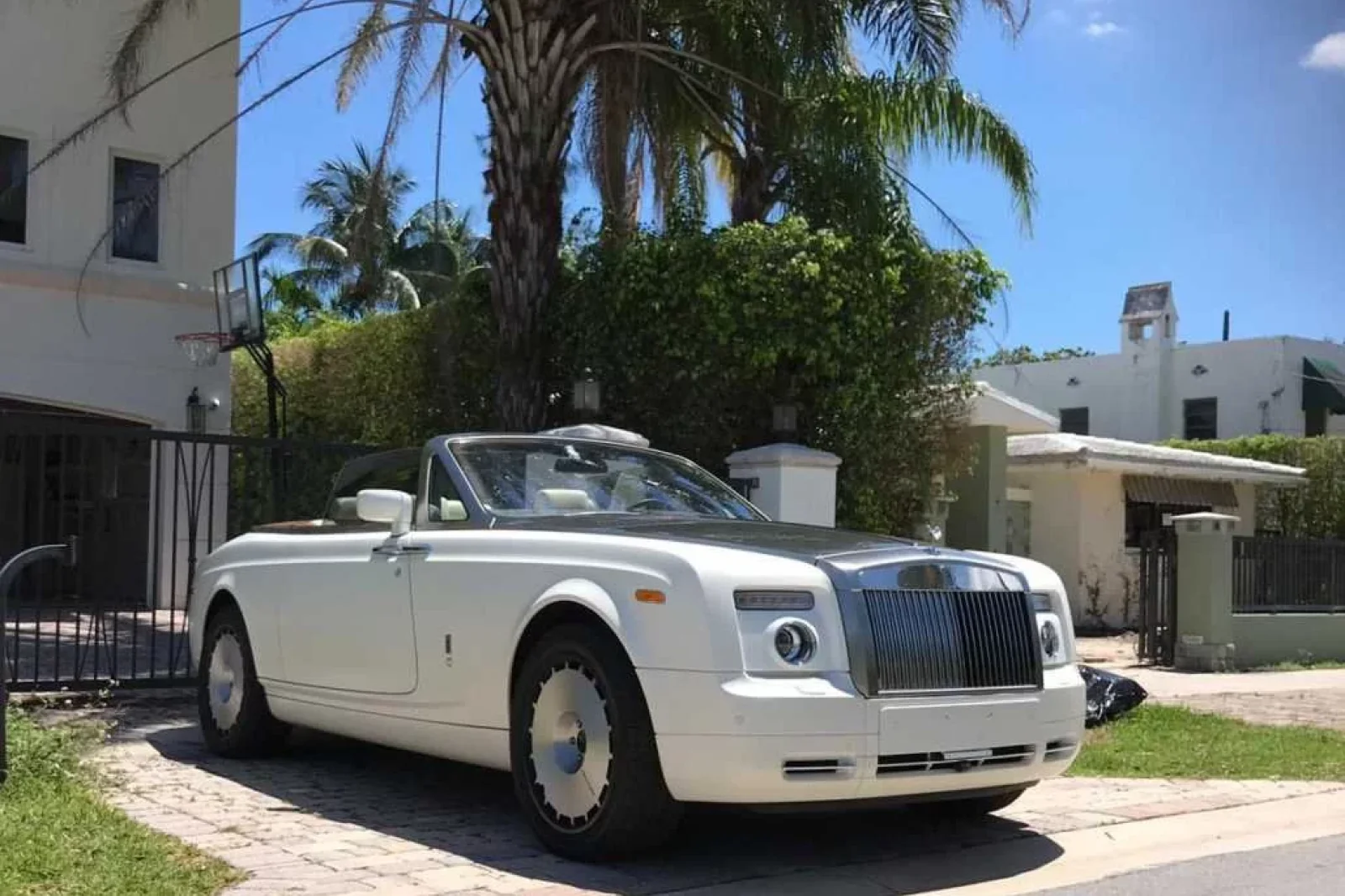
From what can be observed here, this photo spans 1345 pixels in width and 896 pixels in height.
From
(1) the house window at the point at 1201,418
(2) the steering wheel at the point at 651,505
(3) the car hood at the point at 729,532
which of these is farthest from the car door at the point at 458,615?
(1) the house window at the point at 1201,418

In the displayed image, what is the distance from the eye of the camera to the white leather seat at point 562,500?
637 cm

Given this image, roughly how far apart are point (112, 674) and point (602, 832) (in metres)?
5.26

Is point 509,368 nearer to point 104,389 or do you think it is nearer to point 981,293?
point 981,293

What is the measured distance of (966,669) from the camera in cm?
538

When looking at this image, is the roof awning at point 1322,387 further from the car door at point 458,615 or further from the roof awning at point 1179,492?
the car door at point 458,615

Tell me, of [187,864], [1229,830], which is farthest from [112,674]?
[1229,830]

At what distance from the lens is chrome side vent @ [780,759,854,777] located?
16.1ft

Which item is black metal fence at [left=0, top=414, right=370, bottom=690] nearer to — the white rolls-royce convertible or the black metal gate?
the white rolls-royce convertible

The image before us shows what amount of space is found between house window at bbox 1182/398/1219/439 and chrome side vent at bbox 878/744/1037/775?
29079 mm

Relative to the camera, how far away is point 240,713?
295 inches

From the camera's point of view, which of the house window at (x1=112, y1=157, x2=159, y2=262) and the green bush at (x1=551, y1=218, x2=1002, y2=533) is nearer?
the green bush at (x1=551, y1=218, x2=1002, y2=533)

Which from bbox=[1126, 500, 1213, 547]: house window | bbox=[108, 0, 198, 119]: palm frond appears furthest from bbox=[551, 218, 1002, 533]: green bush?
bbox=[1126, 500, 1213, 547]: house window

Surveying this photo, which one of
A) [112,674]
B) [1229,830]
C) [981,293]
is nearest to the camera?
[1229,830]

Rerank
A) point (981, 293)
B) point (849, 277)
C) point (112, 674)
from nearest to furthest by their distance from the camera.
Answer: point (112, 674)
point (849, 277)
point (981, 293)
